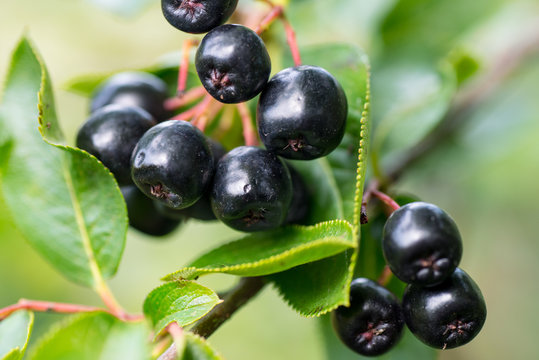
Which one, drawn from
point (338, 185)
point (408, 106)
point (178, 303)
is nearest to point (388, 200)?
point (338, 185)

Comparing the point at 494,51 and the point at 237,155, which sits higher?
the point at 237,155

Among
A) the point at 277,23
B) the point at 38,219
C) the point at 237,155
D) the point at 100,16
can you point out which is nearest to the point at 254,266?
the point at 237,155

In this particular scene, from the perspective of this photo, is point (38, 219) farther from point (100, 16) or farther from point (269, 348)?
point (100, 16)

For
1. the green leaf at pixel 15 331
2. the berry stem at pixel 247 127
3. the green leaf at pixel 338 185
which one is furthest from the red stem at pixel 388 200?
the green leaf at pixel 15 331

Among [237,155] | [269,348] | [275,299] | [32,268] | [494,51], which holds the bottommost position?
[269,348]

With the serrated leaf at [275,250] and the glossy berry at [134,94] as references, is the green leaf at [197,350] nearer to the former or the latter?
the serrated leaf at [275,250]

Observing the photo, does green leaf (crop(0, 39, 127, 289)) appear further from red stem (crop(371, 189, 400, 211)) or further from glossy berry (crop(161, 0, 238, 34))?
red stem (crop(371, 189, 400, 211))

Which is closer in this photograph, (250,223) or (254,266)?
(254,266)

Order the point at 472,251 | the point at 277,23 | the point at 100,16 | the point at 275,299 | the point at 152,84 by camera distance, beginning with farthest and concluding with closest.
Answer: the point at 100,16 → the point at 275,299 → the point at 472,251 → the point at 277,23 → the point at 152,84
